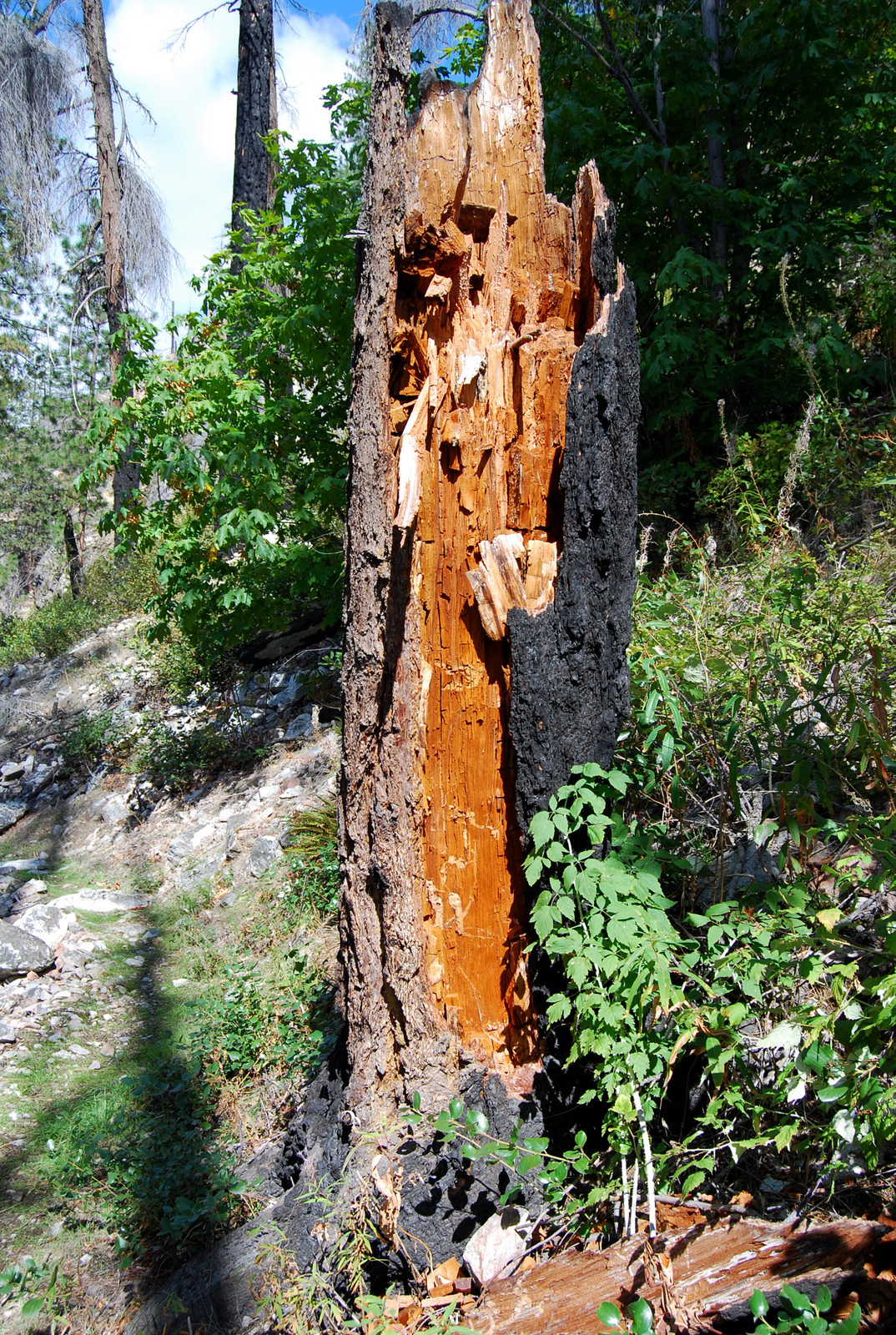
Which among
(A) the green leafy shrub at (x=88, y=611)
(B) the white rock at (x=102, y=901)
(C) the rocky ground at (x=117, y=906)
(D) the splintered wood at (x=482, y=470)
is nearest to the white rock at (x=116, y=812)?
(C) the rocky ground at (x=117, y=906)

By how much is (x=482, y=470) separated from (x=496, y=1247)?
2.11 metres

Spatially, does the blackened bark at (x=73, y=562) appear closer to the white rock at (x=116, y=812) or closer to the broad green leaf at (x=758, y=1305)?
the white rock at (x=116, y=812)

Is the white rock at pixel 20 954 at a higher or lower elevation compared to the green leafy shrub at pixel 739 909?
lower

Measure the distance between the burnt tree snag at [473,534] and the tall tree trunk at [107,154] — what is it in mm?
10245

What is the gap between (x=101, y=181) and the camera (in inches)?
459

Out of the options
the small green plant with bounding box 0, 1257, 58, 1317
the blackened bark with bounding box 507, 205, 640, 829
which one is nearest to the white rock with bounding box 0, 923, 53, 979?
the small green plant with bounding box 0, 1257, 58, 1317

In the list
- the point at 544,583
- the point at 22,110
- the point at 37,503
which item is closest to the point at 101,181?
the point at 22,110

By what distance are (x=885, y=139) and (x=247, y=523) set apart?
5079mm

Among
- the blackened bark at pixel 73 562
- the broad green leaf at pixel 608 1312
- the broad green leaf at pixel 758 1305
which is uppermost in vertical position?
the blackened bark at pixel 73 562

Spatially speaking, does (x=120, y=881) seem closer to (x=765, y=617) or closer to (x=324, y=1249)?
(x=324, y=1249)

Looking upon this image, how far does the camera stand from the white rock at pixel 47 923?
16.2 feet

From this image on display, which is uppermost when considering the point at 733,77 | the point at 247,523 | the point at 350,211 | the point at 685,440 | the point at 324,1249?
the point at 733,77

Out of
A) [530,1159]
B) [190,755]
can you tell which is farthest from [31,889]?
[530,1159]

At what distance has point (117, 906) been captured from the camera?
5.48m
